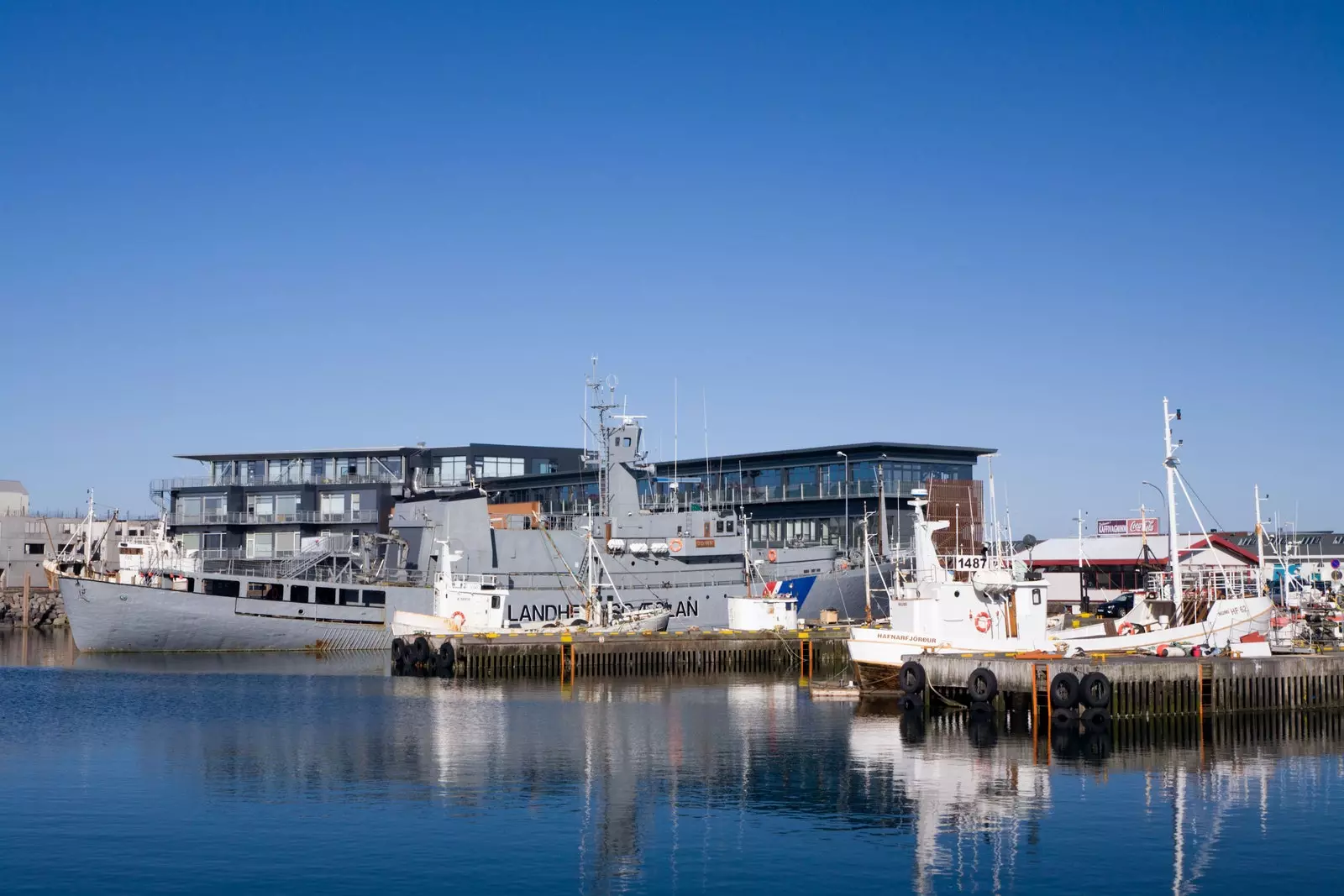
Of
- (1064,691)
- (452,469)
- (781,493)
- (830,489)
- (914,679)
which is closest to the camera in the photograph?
(1064,691)

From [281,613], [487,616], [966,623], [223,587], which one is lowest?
[487,616]

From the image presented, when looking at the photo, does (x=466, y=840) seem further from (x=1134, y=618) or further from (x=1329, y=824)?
(x=1134, y=618)

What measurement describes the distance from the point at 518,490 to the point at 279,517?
20.6 meters

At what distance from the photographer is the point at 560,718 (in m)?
41.7

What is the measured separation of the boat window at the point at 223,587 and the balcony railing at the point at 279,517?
1077 inches

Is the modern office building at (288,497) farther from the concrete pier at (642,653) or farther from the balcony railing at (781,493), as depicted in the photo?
the concrete pier at (642,653)

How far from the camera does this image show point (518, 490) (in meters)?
109

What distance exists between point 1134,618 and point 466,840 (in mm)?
35417

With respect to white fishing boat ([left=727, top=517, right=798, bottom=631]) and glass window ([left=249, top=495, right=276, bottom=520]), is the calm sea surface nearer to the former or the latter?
white fishing boat ([left=727, top=517, right=798, bottom=631])

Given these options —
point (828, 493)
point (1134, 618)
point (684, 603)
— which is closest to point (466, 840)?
point (1134, 618)

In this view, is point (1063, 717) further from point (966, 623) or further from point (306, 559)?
point (306, 559)

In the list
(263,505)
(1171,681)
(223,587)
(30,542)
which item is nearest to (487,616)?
(223,587)

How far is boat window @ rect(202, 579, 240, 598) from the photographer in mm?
69062

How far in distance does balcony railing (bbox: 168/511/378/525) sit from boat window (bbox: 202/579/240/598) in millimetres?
27366
